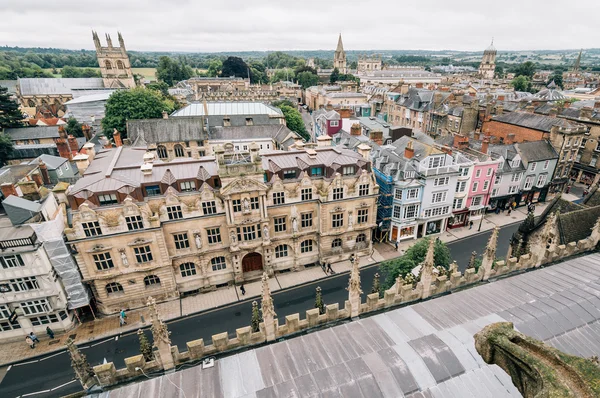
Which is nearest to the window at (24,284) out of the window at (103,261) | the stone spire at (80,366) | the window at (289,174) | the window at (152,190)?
the window at (103,261)

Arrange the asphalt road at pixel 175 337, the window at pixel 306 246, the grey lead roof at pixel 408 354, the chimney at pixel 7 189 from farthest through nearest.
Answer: the window at pixel 306 246, the chimney at pixel 7 189, the asphalt road at pixel 175 337, the grey lead roof at pixel 408 354

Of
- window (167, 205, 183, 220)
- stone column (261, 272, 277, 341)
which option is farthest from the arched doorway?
stone column (261, 272, 277, 341)

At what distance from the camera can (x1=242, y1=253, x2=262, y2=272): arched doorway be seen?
42.1m

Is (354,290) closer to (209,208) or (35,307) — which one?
(209,208)

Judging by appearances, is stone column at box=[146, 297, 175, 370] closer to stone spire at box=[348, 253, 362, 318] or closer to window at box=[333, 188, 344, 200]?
stone spire at box=[348, 253, 362, 318]

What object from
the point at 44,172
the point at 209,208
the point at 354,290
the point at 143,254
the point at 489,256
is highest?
the point at 44,172

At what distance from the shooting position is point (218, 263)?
1617 inches

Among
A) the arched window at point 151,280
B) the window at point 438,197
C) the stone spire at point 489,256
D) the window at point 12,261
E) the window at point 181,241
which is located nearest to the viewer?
the stone spire at point 489,256

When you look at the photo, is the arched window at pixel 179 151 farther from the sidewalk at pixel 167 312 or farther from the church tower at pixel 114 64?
the church tower at pixel 114 64

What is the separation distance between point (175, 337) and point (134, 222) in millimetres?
13714

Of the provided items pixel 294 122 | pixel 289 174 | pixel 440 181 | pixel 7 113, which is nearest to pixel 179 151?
pixel 289 174

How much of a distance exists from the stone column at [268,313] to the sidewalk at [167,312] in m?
21.0

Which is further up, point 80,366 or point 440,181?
point 80,366

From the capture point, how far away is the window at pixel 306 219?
4232cm
